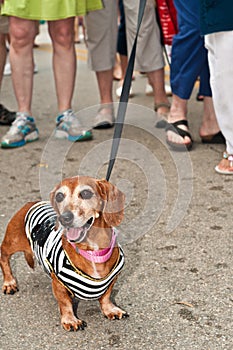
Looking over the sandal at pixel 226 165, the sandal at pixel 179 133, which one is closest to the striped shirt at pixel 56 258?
the sandal at pixel 226 165

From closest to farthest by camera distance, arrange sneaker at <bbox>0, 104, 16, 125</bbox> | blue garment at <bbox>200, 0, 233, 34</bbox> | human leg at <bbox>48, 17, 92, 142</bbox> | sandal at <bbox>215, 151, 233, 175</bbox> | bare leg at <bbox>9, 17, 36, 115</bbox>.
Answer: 1. blue garment at <bbox>200, 0, 233, 34</bbox>
2. sandal at <bbox>215, 151, 233, 175</bbox>
3. bare leg at <bbox>9, 17, 36, 115</bbox>
4. human leg at <bbox>48, 17, 92, 142</bbox>
5. sneaker at <bbox>0, 104, 16, 125</bbox>

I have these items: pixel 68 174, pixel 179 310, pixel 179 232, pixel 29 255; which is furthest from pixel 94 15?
pixel 179 310

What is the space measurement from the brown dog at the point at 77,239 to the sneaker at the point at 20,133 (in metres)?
1.93

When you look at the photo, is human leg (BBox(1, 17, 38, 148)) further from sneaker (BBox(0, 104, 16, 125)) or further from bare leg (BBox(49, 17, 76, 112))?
sneaker (BBox(0, 104, 16, 125))

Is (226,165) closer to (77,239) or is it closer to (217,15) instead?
(217,15)

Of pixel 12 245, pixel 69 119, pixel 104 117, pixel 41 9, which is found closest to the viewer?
pixel 12 245

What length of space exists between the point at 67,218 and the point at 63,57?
2.55 metres

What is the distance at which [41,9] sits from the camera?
13.1ft

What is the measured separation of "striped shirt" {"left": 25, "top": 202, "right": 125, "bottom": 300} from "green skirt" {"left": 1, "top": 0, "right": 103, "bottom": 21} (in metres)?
1.92

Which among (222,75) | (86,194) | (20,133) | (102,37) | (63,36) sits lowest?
(20,133)

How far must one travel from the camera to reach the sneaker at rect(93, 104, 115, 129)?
4.67 meters

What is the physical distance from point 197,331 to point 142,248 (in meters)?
0.70

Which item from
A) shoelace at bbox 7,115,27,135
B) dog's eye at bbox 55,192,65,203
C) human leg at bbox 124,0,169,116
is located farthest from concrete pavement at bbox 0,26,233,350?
dog's eye at bbox 55,192,65,203

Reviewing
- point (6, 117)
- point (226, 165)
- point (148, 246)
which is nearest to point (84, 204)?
point (148, 246)
